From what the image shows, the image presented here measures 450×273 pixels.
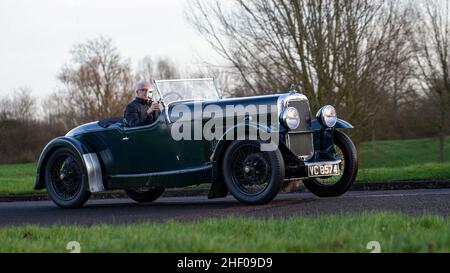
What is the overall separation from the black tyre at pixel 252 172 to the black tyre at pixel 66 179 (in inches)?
95.0

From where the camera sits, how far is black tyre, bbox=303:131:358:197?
31.9 feet

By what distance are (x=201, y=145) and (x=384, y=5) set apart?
44.8ft

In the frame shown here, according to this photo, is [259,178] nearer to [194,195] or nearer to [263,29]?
[194,195]

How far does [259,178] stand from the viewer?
9047mm

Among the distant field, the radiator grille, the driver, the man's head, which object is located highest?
the man's head

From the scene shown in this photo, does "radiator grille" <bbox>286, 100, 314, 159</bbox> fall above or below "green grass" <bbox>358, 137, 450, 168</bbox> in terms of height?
above

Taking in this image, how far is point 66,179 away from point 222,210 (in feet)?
9.86

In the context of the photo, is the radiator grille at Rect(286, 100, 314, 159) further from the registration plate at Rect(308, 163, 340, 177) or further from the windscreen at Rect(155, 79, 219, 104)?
the windscreen at Rect(155, 79, 219, 104)

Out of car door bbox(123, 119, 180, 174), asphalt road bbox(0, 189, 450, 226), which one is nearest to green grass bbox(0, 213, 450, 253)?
asphalt road bbox(0, 189, 450, 226)

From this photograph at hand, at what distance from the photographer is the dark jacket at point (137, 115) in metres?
10.3

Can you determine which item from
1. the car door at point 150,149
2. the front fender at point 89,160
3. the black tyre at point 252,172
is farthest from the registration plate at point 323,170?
the front fender at point 89,160

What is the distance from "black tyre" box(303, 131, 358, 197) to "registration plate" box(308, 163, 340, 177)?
327 mm
